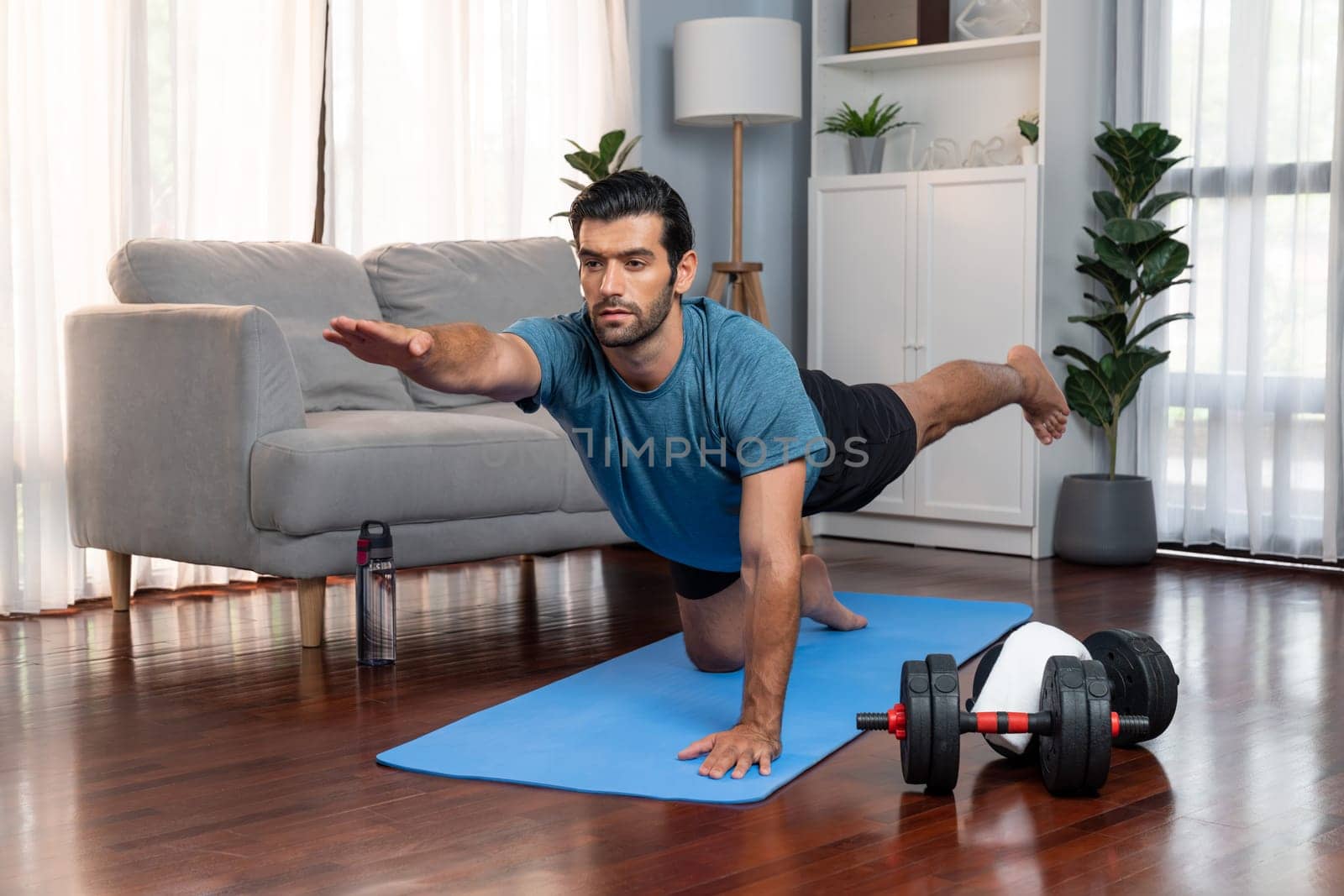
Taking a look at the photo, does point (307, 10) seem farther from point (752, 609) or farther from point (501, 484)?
point (752, 609)

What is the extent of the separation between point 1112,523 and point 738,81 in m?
1.82

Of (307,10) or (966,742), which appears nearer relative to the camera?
(966,742)

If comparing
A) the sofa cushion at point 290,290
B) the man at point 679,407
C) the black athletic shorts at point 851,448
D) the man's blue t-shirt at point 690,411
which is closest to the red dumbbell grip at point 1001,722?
the man at point 679,407

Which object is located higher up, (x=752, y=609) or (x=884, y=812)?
(x=752, y=609)

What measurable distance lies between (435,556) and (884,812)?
59.2 inches

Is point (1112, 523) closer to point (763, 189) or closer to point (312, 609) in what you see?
point (763, 189)

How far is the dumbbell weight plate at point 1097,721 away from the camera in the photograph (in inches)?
78.0

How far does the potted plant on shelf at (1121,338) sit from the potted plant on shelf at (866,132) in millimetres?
777

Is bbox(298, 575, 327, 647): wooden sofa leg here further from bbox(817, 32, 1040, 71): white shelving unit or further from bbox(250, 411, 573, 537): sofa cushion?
bbox(817, 32, 1040, 71): white shelving unit

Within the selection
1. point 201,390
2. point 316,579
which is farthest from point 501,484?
point 201,390

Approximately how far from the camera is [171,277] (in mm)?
3436

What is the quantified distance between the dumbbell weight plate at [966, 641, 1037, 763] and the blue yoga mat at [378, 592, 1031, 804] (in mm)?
161

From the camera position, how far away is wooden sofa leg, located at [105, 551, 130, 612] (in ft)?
11.7

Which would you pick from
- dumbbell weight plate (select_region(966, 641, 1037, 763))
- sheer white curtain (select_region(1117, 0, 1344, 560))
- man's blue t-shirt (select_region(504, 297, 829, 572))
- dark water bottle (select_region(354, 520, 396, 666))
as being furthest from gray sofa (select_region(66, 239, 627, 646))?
sheer white curtain (select_region(1117, 0, 1344, 560))
